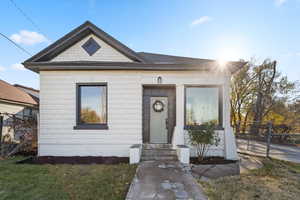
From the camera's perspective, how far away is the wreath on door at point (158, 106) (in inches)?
262

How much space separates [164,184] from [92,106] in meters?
4.09

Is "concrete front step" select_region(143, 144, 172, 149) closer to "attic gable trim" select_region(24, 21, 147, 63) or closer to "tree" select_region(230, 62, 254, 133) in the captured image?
"attic gable trim" select_region(24, 21, 147, 63)

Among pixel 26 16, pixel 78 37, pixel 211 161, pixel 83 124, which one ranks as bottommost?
pixel 211 161

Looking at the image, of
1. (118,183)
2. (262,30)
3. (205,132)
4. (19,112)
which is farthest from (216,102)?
(19,112)

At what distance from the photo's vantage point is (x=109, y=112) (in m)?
6.16

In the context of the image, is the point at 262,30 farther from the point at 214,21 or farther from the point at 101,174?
the point at 101,174

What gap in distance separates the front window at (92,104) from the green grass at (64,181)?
1.82 m

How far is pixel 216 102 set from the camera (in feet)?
20.8

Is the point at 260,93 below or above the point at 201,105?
above

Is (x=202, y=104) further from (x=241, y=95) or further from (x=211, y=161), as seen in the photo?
A: (x=241, y=95)

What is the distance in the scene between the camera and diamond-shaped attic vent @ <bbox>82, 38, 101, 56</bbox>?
6.55m

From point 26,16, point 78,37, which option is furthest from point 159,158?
point 26,16

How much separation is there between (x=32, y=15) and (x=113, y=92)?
29.4ft

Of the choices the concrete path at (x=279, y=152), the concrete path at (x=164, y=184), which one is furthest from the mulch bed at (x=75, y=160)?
the concrete path at (x=279, y=152)
